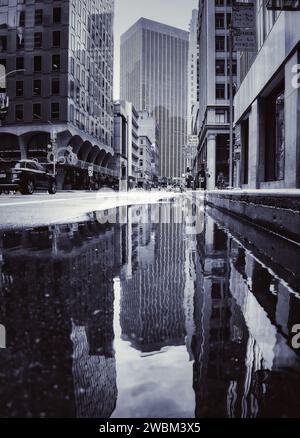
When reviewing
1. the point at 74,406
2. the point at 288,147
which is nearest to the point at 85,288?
the point at 74,406

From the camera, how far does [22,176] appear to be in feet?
69.8

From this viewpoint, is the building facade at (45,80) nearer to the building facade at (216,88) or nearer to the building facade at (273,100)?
the building facade at (216,88)

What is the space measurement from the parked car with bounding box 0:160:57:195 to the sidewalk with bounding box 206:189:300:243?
42.4 ft

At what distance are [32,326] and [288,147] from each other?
685 inches

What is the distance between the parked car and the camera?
20.6 meters

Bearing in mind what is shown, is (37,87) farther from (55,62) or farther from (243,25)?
(243,25)

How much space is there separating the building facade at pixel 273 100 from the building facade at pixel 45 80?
1318 inches

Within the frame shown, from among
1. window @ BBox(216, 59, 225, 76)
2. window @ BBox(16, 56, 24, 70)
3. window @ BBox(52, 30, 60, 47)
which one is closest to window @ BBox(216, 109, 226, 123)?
window @ BBox(216, 59, 225, 76)

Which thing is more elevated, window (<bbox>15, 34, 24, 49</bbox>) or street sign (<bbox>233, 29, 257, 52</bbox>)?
window (<bbox>15, 34, 24, 49</bbox>)

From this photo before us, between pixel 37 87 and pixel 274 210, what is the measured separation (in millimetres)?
59316

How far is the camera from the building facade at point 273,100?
17.2 metres

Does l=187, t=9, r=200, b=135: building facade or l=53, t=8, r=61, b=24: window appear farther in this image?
l=187, t=9, r=200, b=135: building facade

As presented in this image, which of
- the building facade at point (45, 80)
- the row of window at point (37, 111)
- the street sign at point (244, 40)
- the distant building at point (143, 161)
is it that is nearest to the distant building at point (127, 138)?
the distant building at point (143, 161)

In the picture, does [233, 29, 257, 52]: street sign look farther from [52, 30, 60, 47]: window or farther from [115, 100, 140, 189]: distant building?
[115, 100, 140, 189]: distant building
